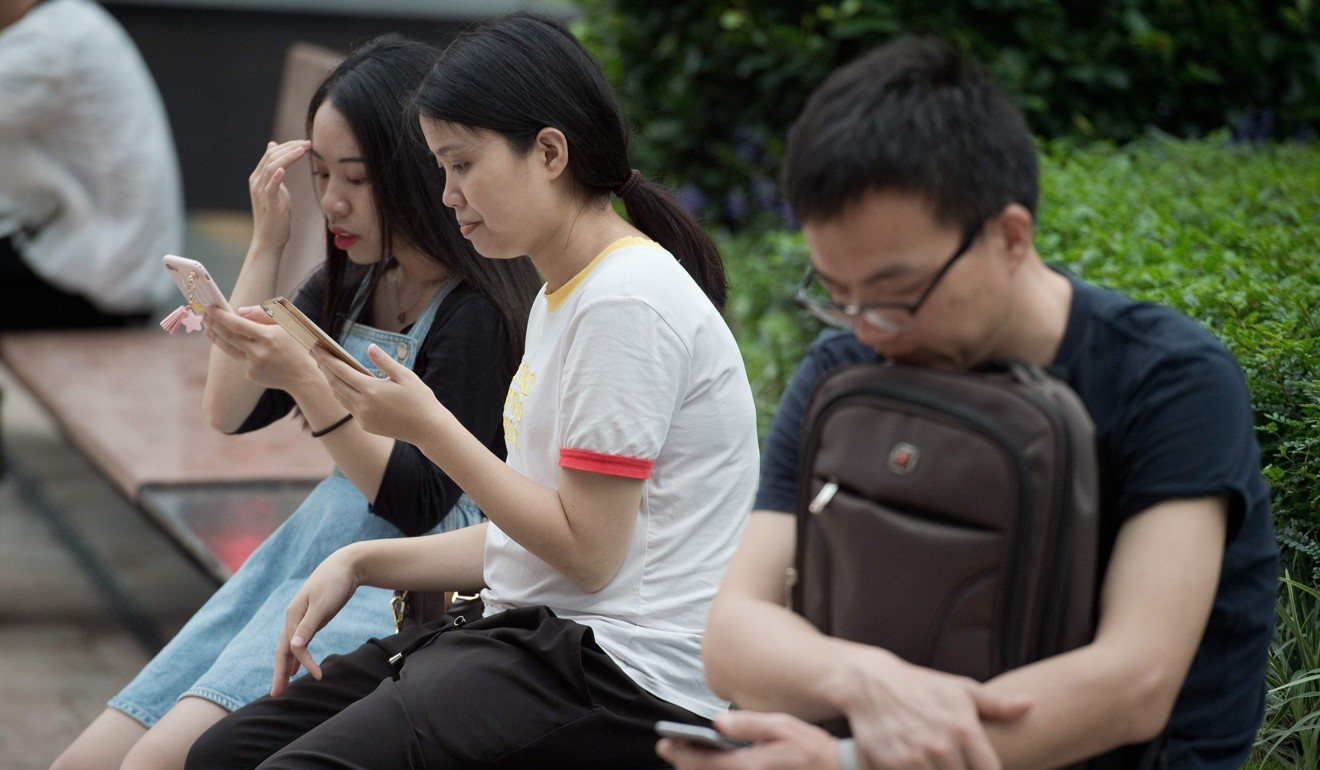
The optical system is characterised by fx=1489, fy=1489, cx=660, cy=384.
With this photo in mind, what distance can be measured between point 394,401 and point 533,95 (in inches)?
18.8

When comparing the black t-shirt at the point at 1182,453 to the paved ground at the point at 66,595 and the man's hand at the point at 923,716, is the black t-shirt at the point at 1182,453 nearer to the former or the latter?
the man's hand at the point at 923,716

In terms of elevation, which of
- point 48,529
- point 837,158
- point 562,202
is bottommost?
point 48,529

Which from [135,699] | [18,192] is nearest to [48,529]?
[18,192]

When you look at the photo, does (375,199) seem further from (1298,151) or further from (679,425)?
(1298,151)

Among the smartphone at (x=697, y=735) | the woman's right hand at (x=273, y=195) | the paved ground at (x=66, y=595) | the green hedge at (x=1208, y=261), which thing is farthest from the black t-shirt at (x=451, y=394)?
the paved ground at (x=66, y=595)

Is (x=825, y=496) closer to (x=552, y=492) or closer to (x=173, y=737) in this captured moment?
(x=552, y=492)

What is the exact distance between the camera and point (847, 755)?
1.46m

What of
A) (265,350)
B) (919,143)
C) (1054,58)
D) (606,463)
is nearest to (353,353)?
(265,350)

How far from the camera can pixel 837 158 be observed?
57.7 inches

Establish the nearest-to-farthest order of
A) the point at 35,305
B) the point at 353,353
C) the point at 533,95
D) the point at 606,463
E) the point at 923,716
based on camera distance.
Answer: the point at 923,716 < the point at 606,463 < the point at 533,95 < the point at 353,353 < the point at 35,305

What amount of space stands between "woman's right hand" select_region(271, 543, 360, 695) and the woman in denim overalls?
225 millimetres

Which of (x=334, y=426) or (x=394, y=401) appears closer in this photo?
(x=394, y=401)

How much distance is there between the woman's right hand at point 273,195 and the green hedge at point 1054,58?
→ 311 cm

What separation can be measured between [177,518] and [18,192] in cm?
216
